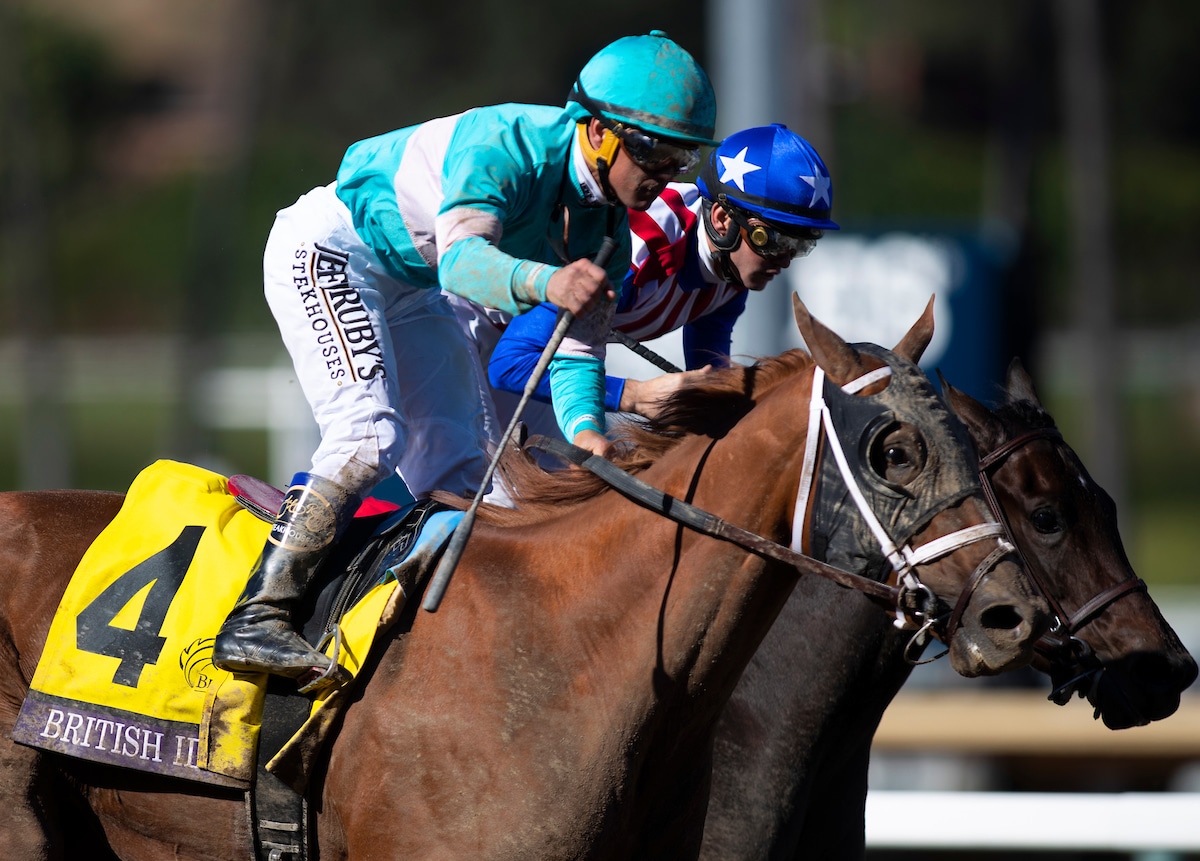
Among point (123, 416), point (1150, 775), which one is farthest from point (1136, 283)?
point (1150, 775)

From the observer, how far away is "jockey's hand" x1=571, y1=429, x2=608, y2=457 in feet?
10.4

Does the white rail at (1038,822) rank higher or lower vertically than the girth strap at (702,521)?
lower

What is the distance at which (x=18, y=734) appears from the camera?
10.6ft

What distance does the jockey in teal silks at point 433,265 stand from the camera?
3037 mm

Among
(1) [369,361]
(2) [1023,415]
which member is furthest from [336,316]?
(2) [1023,415]

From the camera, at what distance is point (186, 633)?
321 centimetres

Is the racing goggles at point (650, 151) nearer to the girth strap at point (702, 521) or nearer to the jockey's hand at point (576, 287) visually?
the jockey's hand at point (576, 287)

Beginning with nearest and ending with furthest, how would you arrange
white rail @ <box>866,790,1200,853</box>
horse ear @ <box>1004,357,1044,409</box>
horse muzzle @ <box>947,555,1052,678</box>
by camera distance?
horse muzzle @ <box>947,555,1052,678</box>, horse ear @ <box>1004,357,1044,409</box>, white rail @ <box>866,790,1200,853</box>

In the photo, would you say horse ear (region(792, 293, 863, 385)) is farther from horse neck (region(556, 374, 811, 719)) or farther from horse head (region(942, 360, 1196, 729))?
horse head (region(942, 360, 1196, 729))

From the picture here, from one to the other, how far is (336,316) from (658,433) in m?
0.77

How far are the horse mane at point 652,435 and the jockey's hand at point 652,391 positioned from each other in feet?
0.07

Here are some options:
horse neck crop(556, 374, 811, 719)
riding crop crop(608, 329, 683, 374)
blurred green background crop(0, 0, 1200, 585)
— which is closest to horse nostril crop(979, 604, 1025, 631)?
horse neck crop(556, 374, 811, 719)

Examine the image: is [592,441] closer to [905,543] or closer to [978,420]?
[905,543]

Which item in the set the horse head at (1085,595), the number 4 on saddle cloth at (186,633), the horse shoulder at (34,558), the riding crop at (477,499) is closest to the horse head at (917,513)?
the riding crop at (477,499)
